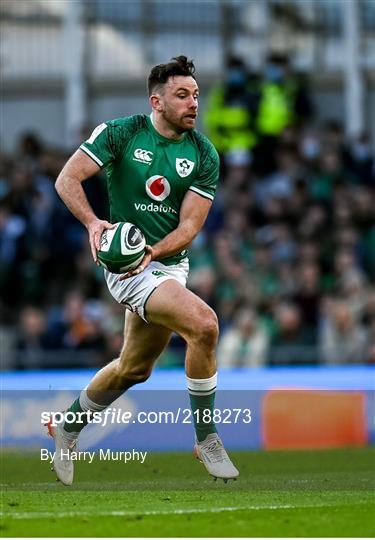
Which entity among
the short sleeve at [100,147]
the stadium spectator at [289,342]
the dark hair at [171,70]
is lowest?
the stadium spectator at [289,342]

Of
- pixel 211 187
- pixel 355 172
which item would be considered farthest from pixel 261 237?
pixel 211 187

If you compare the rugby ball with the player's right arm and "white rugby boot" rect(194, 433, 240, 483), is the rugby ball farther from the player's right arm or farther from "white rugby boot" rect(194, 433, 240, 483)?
"white rugby boot" rect(194, 433, 240, 483)

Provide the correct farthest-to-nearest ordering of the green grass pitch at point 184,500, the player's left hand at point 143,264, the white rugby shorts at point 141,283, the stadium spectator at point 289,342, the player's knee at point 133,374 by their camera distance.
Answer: the stadium spectator at point 289,342, the player's knee at point 133,374, the white rugby shorts at point 141,283, the player's left hand at point 143,264, the green grass pitch at point 184,500

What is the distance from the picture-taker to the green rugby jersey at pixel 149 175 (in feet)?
34.3

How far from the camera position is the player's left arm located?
10211 mm

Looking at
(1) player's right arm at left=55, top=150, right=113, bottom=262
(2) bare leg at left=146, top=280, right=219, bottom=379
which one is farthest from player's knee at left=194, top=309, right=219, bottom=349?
(1) player's right arm at left=55, top=150, right=113, bottom=262

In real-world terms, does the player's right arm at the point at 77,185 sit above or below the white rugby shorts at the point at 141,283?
above

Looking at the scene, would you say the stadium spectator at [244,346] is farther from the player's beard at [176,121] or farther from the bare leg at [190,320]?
the bare leg at [190,320]

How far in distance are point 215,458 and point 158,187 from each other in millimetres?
1824

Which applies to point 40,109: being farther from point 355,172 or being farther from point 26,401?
point 26,401

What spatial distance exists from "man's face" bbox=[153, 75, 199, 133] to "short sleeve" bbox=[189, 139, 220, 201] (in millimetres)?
274

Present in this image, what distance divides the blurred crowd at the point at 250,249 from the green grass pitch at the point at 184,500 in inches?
187

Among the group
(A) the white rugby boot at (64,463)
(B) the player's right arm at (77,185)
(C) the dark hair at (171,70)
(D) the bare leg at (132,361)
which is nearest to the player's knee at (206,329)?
(D) the bare leg at (132,361)

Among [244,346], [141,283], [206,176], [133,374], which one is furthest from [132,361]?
[244,346]
